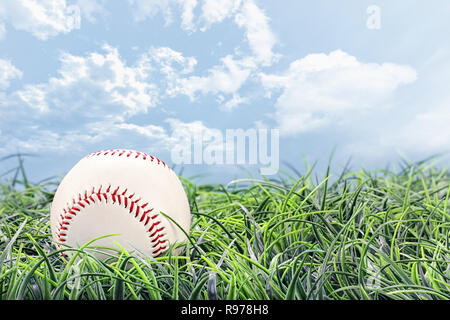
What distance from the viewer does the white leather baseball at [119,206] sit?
157 cm

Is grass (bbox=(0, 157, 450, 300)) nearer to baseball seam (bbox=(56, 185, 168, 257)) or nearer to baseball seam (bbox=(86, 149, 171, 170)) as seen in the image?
baseball seam (bbox=(56, 185, 168, 257))

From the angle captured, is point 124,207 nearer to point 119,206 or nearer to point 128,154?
point 119,206

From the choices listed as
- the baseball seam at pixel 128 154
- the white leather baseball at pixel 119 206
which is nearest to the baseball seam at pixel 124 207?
the white leather baseball at pixel 119 206

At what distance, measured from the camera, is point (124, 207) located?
1562 millimetres

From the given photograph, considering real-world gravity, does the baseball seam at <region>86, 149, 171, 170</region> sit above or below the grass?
above

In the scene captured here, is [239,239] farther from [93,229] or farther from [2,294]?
[2,294]

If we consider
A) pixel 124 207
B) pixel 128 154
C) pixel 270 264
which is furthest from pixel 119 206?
pixel 270 264

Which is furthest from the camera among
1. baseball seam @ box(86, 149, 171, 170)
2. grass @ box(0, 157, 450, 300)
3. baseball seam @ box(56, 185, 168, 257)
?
baseball seam @ box(86, 149, 171, 170)

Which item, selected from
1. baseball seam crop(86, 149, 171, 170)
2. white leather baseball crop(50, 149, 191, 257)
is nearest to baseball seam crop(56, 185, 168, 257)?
white leather baseball crop(50, 149, 191, 257)

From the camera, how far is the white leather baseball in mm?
1566

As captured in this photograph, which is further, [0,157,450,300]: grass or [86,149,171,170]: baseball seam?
[86,149,171,170]: baseball seam
